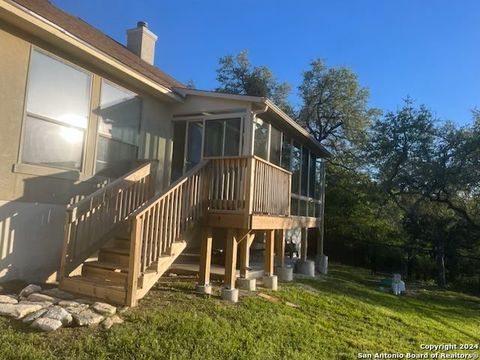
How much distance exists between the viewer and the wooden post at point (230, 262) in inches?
258

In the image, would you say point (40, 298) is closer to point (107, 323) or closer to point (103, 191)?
point (107, 323)

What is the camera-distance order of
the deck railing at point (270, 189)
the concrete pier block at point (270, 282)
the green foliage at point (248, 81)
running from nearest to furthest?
1. the deck railing at point (270, 189)
2. the concrete pier block at point (270, 282)
3. the green foliage at point (248, 81)

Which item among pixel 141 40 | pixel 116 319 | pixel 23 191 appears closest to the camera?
pixel 116 319

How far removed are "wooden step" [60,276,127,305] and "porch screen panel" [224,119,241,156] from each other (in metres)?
4.61

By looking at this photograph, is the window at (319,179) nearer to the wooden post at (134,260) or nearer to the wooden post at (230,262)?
the wooden post at (230,262)

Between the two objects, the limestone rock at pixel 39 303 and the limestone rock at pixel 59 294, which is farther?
the limestone rock at pixel 59 294

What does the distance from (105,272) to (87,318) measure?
1378 millimetres

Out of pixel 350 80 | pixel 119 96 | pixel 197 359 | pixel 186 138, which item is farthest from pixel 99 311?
pixel 350 80

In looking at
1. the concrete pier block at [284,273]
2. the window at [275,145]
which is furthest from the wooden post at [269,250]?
the window at [275,145]

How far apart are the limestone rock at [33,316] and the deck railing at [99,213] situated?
1202mm

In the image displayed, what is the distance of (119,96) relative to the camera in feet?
25.7

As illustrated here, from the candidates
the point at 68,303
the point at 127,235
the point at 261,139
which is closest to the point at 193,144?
the point at 261,139

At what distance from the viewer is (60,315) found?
14.4ft

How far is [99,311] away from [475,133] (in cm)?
1546
